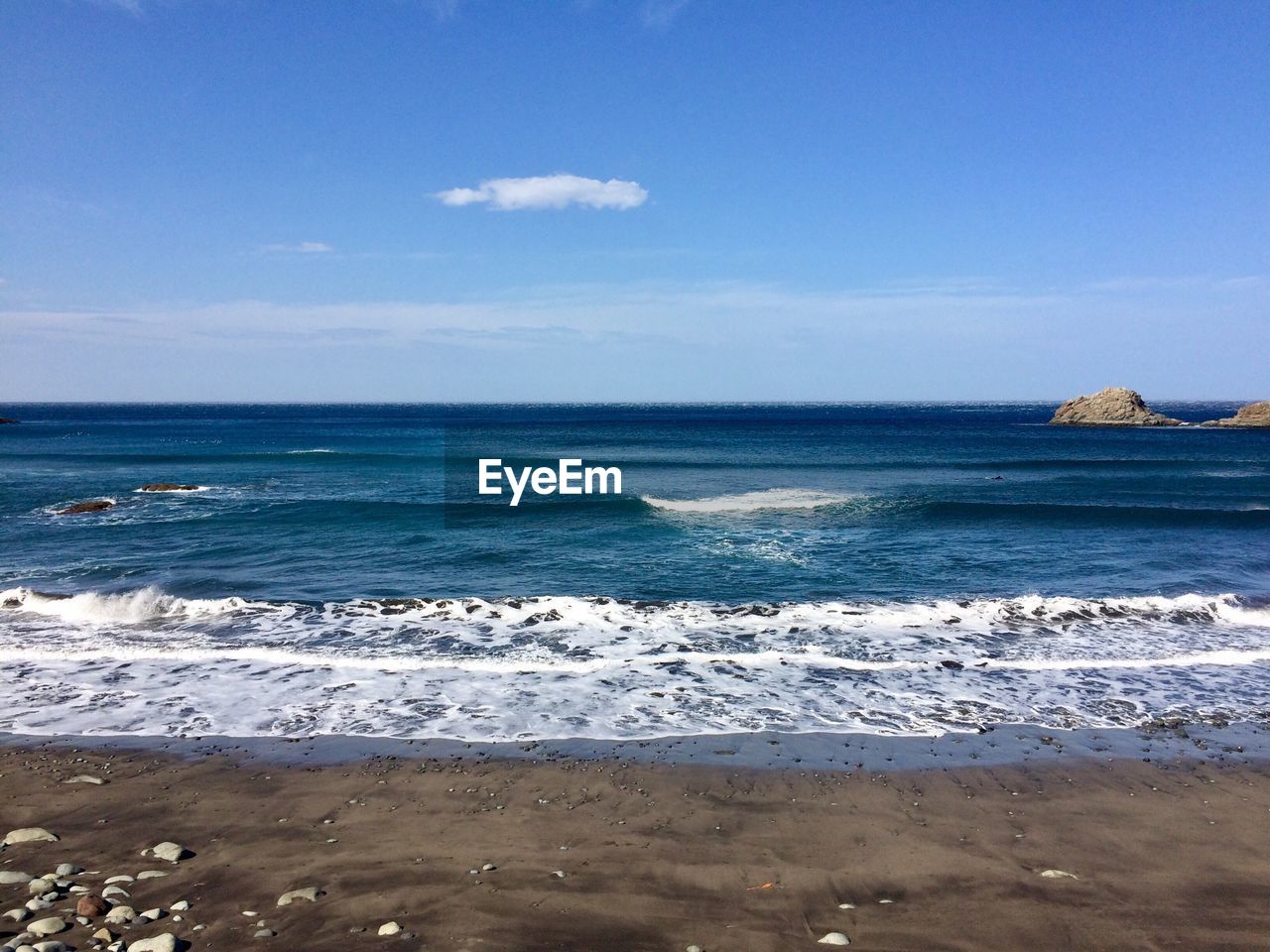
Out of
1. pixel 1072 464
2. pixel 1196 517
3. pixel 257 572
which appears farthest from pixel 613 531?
pixel 1072 464

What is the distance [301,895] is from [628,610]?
33.0ft

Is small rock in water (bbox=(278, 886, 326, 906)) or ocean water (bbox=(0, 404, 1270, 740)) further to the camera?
ocean water (bbox=(0, 404, 1270, 740))

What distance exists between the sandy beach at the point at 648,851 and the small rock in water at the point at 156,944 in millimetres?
153

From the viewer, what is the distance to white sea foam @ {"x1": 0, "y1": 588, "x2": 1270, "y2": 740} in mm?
10586

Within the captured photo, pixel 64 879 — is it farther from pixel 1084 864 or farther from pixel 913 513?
pixel 913 513

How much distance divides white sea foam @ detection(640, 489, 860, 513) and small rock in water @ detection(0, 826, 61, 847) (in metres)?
23.7

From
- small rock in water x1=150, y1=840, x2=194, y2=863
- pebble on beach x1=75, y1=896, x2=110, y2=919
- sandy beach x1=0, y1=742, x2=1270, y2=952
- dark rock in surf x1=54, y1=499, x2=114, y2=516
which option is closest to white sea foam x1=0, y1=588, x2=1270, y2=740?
sandy beach x1=0, y1=742, x2=1270, y2=952

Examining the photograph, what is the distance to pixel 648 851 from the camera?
7.19 metres

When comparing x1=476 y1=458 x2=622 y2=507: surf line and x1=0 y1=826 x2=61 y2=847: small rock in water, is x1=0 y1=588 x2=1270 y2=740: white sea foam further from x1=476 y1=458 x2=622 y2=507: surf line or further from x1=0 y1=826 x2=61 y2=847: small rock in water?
x1=476 y1=458 x2=622 y2=507: surf line

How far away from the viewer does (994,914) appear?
6.31 m

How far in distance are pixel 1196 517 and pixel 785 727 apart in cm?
2549

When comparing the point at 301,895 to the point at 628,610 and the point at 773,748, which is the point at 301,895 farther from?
the point at 628,610

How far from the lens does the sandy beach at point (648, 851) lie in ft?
19.9

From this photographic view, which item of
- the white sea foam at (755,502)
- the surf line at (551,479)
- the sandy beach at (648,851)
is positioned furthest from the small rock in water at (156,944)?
the surf line at (551,479)
